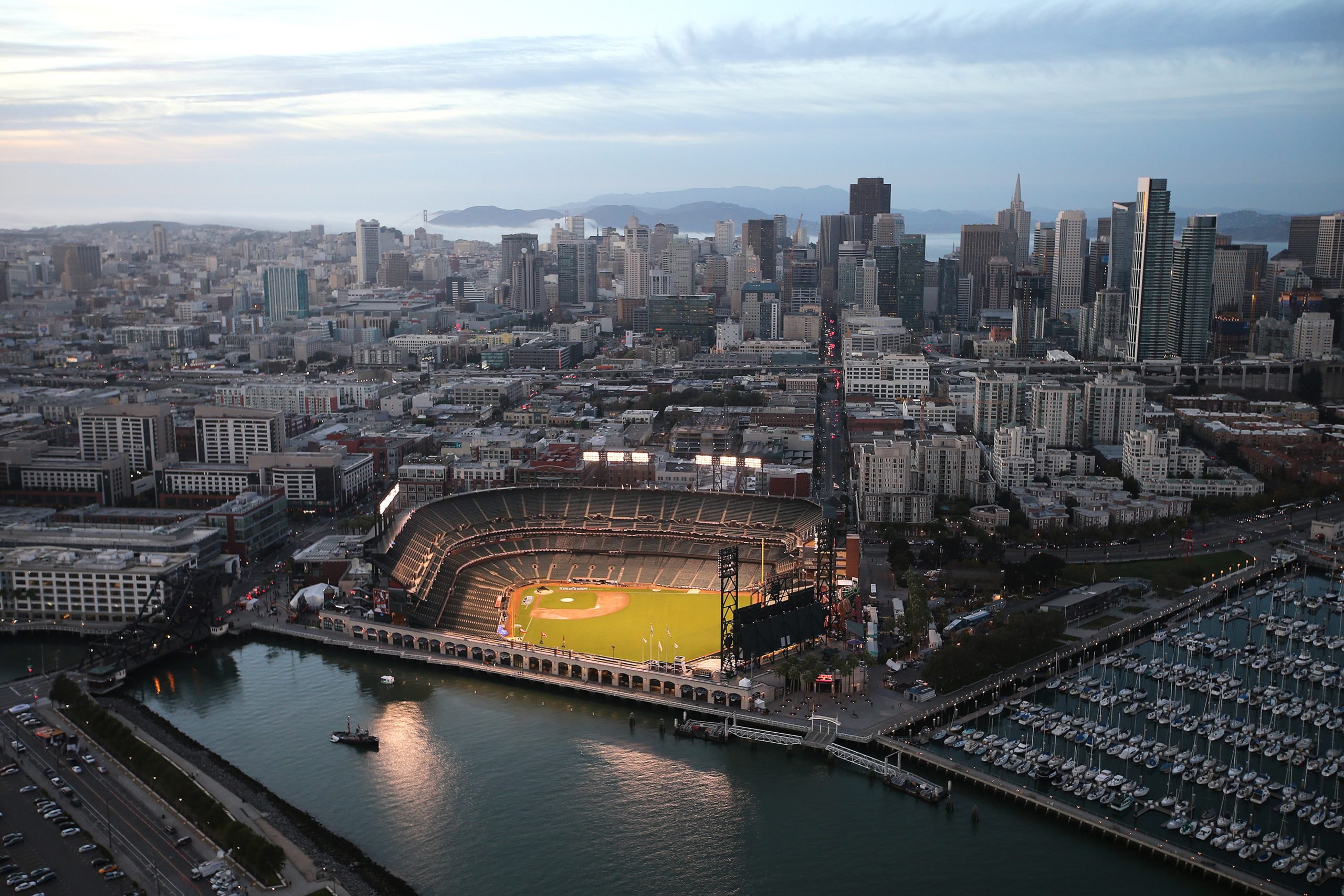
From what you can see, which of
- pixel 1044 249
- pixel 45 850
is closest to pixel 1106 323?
pixel 1044 249

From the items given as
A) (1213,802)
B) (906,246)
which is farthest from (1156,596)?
(906,246)

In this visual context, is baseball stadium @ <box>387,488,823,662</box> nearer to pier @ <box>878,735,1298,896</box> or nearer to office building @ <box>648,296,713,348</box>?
pier @ <box>878,735,1298,896</box>

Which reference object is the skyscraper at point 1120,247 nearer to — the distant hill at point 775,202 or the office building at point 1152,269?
the office building at point 1152,269

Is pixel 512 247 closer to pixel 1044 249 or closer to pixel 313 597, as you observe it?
pixel 1044 249

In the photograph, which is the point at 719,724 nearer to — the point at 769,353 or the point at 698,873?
the point at 698,873

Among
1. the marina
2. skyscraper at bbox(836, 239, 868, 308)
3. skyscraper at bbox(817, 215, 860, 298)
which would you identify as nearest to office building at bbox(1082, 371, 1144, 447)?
the marina
